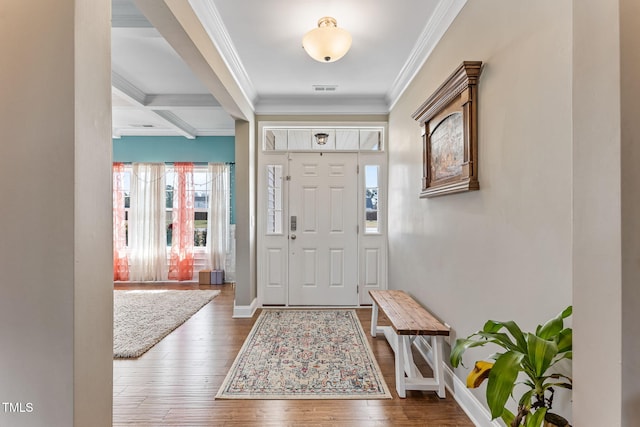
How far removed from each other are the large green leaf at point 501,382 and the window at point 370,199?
3256mm

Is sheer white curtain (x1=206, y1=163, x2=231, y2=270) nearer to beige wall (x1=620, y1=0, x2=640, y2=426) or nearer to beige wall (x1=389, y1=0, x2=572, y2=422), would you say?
beige wall (x1=389, y1=0, x2=572, y2=422)

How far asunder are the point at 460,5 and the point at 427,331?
6.91ft

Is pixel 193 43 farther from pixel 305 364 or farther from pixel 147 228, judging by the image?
pixel 147 228

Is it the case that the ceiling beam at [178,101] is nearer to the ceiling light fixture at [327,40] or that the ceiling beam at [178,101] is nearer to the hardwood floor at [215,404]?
the ceiling light fixture at [327,40]

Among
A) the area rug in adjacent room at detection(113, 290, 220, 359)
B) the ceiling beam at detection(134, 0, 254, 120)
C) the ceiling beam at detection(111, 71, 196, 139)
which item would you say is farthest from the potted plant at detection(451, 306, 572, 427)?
the ceiling beam at detection(111, 71, 196, 139)

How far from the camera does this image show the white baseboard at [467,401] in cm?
173

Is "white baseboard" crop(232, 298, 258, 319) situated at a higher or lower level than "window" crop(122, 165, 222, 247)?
lower

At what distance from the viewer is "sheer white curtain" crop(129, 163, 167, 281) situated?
5664 mm

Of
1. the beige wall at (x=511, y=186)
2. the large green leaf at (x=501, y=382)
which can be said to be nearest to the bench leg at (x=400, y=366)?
the beige wall at (x=511, y=186)

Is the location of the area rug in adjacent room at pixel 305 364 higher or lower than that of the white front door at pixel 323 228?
lower

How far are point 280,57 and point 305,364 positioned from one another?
106 inches

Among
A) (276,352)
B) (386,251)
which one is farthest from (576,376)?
(386,251)

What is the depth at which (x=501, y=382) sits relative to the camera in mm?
936

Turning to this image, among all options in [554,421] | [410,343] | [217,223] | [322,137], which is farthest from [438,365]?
[217,223]
